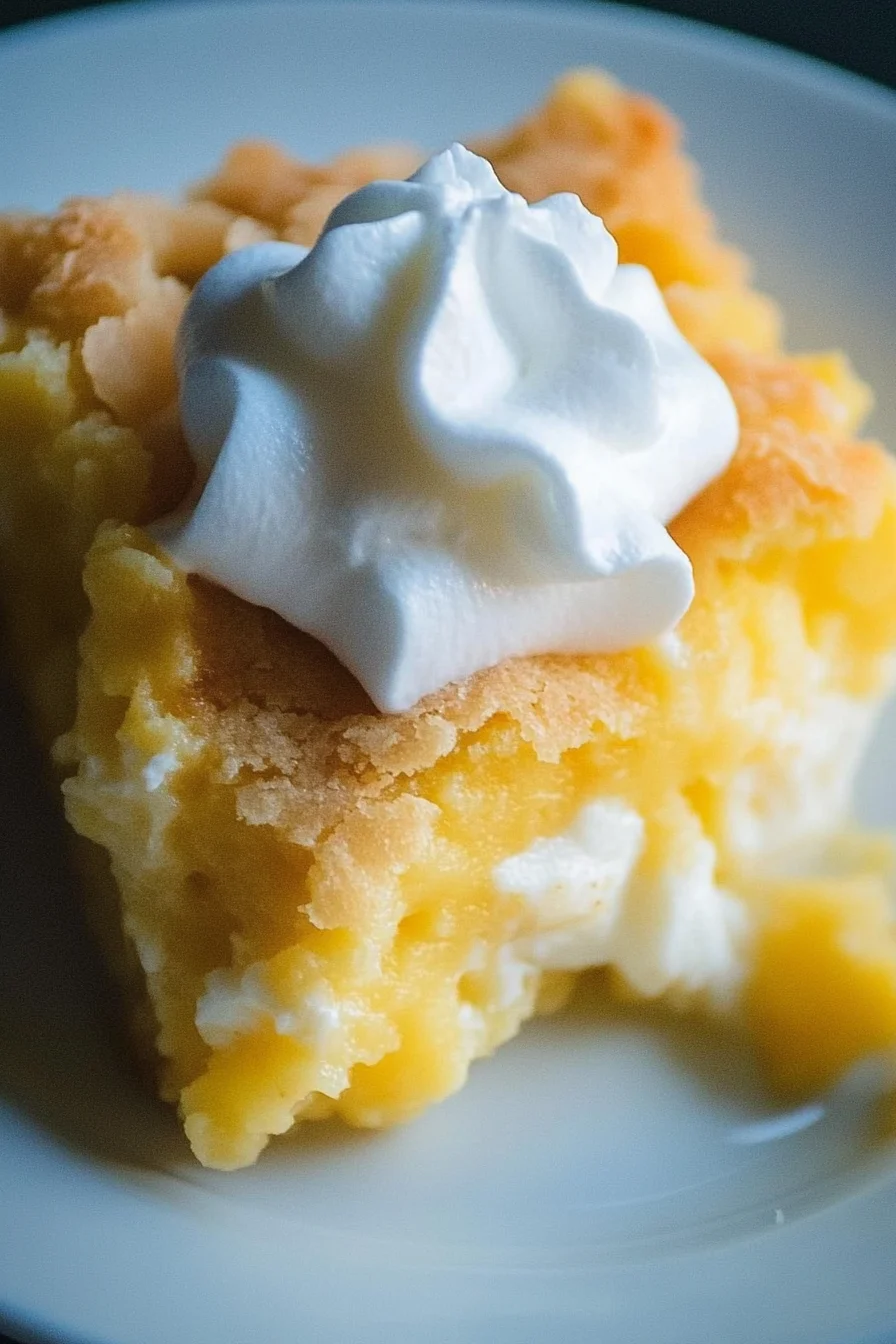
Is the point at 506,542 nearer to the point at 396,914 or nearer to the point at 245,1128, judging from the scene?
the point at 396,914

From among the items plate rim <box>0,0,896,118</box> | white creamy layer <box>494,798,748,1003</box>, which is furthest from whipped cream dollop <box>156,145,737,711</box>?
plate rim <box>0,0,896,118</box>

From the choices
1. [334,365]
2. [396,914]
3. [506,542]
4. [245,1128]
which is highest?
[334,365]

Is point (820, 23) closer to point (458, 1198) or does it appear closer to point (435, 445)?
point (435, 445)

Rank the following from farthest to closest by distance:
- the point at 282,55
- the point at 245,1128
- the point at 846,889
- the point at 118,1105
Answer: the point at 282,55, the point at 846,889, the point at 118,1105, the point at 245,1128

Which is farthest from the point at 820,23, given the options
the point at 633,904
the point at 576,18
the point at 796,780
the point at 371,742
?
the point at 371,742

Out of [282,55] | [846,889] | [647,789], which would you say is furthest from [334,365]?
[282,55]

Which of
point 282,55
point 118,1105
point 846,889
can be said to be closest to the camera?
point 118,1105
